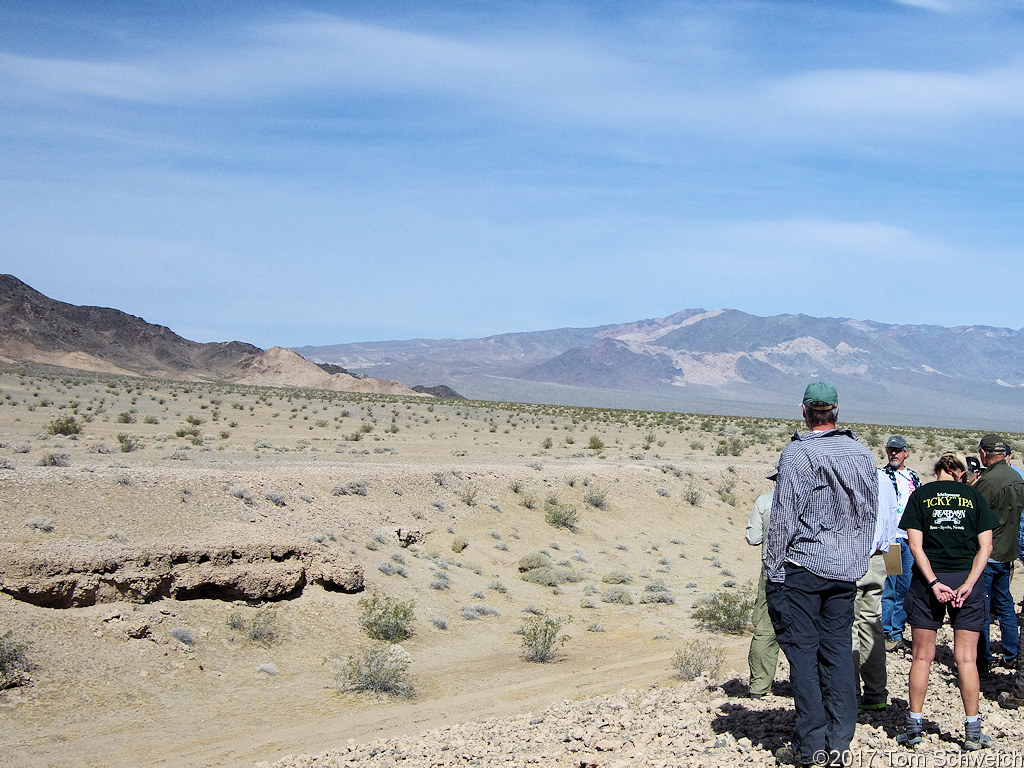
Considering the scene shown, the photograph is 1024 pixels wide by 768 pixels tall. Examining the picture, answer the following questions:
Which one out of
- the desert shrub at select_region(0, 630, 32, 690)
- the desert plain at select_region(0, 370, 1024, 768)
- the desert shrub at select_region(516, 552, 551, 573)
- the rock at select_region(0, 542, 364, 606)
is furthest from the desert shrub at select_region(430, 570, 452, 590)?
the desert shrub at select_region(0, 630, 32, 690)

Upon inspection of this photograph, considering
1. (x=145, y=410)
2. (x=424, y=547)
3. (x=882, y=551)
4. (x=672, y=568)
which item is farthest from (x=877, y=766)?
(x=145, y=410)

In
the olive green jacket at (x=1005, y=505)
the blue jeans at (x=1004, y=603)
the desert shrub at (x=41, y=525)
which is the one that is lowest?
the desert shrub at (x=41, y=525)

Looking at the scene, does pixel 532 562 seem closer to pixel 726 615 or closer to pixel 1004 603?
pixel 726 615

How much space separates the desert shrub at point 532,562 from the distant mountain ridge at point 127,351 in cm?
8975

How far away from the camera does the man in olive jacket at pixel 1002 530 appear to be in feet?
23.5

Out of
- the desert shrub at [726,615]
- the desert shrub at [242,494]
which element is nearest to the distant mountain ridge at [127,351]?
the desert shrub at [242,494]

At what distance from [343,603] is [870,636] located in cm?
711

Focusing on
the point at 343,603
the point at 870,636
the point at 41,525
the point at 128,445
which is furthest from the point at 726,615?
the point at 128,445

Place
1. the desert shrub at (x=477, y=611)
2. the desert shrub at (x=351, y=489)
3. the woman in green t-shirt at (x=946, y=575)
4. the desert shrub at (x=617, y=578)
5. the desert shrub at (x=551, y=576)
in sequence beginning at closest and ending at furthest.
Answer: the woman in green t-shirt at (x=946, y=575), the desert shrub at (x=477, y=611), the desert shrub at (x=551, y=576), the desert shrub at (x=617, y=578), the desert shrub at (x=351, y=489)

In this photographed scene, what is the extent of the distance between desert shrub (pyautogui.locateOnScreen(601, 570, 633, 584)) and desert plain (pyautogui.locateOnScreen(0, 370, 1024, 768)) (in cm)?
4

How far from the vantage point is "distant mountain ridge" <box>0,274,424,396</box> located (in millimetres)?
102375

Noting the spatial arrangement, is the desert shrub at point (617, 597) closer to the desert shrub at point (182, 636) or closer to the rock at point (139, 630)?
the desert shrub at point (182, 636)

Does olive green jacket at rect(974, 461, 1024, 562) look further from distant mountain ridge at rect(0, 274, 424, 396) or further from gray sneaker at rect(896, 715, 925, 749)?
distant mountain ridge at rect(0, 274, 424, 396)

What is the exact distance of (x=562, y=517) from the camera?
57.3ft
